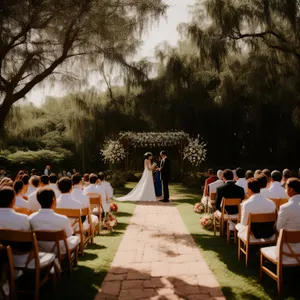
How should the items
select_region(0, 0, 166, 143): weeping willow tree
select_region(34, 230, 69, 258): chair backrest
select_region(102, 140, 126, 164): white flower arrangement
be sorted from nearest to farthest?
select_region(34, 230, 69, 258): chair backrest, select_region(0, 0, 166, 143): weeping willow tree, select_region(102, 140, 126, 164): white flower arrangement

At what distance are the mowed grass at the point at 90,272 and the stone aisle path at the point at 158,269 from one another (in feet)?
0.36

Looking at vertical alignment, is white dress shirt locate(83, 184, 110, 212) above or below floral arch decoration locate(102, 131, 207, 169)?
below

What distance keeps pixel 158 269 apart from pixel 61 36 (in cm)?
686

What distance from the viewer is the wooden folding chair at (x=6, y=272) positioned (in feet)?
11.0

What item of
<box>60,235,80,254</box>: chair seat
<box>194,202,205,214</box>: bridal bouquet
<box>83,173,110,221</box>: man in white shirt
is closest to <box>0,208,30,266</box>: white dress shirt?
<box>60,235,80,254</box>: chair seat

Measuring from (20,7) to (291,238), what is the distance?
7.26 meters

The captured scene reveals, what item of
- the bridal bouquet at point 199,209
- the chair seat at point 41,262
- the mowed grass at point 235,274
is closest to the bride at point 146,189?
the bridal bouquet at point 199,209

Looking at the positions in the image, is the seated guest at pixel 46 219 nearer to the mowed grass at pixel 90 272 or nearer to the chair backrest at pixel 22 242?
the chair backrest at pixel 22 242

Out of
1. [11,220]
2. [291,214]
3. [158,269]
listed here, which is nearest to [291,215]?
[291,214]

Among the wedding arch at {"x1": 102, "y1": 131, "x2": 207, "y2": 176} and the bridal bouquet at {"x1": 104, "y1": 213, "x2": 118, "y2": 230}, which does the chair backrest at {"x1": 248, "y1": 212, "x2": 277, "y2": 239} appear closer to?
the bridal bouquet at {"x1": 104, "y1": 213, "x2": 118, "y2": 230}

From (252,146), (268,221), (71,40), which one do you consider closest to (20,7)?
(71,40)

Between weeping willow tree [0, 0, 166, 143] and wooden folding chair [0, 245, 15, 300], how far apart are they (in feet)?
20.0

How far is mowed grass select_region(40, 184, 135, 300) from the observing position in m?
4.14

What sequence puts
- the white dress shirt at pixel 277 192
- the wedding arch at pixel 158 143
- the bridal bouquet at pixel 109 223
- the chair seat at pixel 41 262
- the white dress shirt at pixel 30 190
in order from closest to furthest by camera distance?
the chair seat at pixel 41 262 < the white dress shirt at pixel 277 192 < the white dress shirt at pixel 30 190 < the bridal bouquet at pixel 109 223 < the wedding arch at pixel 158 143
